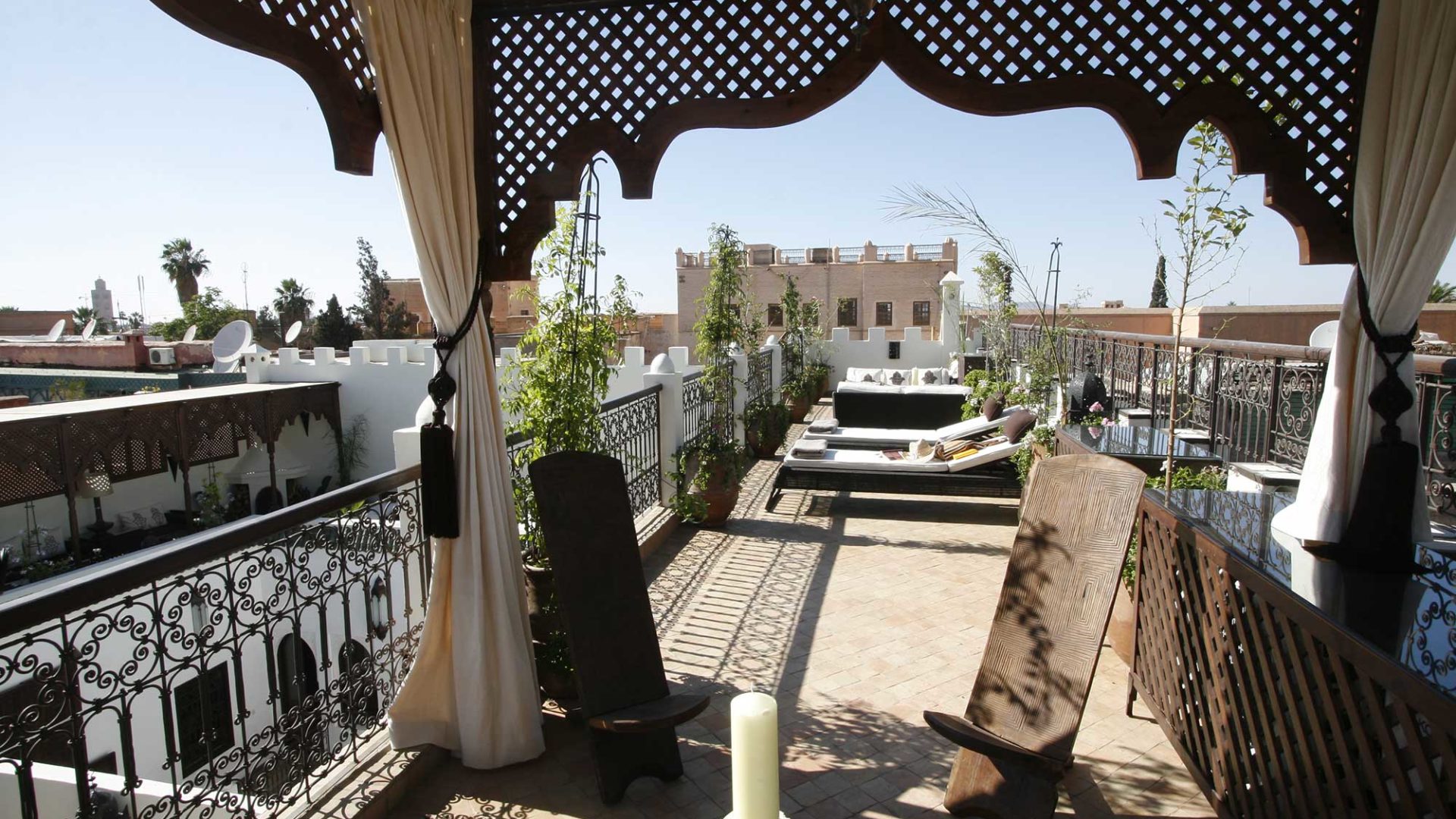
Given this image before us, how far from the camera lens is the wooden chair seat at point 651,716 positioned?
8.46ft

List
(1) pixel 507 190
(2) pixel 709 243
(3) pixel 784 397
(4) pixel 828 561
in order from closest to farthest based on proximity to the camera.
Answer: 1. (1) pixel 507 190
2. (4) pixel 828 561
3. (2) pixel 709 243
4. (3) pixel 784 397

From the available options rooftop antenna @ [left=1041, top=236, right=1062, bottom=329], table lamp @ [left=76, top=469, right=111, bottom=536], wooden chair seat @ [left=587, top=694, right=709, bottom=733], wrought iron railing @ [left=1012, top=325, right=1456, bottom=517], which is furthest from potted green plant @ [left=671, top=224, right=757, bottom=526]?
table lamp @ [left=76, top=469, right=111, bottom=536]

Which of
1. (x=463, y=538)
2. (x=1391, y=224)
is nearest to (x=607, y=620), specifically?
(x=463, y=538)

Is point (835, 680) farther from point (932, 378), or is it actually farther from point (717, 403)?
point (932, 378)

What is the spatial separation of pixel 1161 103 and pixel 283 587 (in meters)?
3.61

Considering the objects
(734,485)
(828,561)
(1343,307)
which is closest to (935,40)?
(1343,307)

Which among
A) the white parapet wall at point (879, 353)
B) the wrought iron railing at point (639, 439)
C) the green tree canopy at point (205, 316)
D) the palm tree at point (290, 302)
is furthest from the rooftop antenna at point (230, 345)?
the wrought iron railing at point (639, 439)

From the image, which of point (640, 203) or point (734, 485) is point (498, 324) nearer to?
point (734, 485)

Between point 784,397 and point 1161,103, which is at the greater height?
point 1161,103

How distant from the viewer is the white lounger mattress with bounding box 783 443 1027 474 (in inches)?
252

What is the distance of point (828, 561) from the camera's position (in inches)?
215

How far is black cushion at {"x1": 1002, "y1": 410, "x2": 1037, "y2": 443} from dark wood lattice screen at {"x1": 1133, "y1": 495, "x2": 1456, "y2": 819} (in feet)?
10.9

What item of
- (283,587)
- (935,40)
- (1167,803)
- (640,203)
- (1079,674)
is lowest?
(1167,803)

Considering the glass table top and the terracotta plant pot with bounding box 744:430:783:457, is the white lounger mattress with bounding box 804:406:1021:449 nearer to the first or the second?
the terracotta plant pot with bounding box 744:430:783:457
